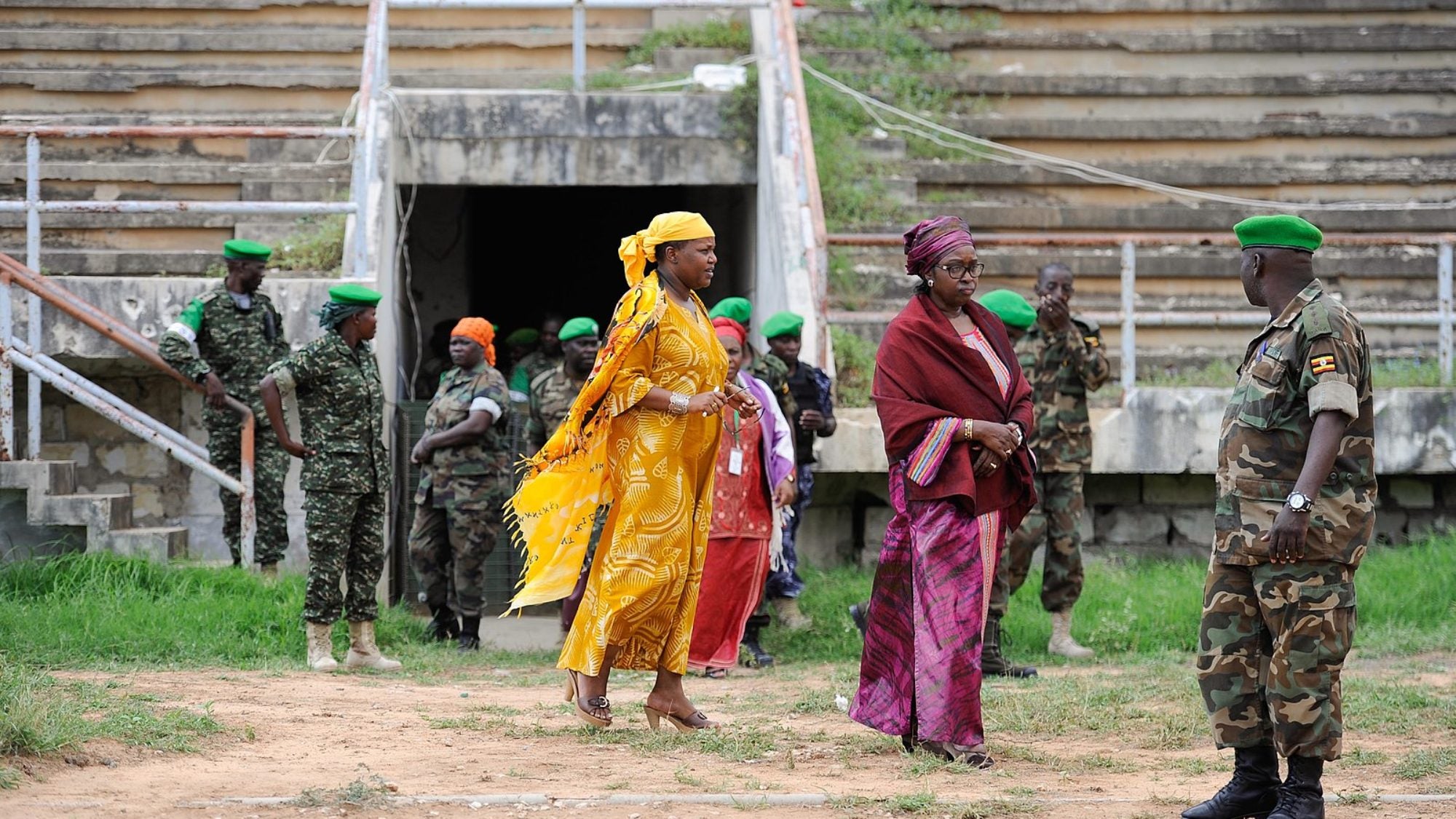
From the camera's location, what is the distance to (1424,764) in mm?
5582

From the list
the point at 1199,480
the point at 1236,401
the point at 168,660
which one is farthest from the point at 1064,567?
the point at 168,660

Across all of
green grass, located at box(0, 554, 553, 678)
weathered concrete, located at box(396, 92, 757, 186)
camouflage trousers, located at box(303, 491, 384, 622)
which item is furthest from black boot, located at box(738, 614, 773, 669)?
weathered concrete, located at box(396, 92, 757, 186)

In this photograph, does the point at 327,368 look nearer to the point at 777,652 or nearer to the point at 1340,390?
the point at 777,652

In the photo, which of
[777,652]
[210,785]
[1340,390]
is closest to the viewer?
[1340,390]

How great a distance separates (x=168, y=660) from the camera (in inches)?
316

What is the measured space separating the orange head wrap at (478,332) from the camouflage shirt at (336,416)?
4.17 feet

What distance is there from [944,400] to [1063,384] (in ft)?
9.99

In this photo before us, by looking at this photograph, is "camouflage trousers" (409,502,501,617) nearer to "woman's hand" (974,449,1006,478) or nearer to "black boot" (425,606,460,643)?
"black boot" (425,606,460,643)

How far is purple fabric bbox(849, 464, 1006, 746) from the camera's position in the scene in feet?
18.4

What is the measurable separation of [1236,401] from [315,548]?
4.64 metres

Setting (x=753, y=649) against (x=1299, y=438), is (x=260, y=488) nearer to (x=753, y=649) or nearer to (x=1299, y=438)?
(x=753, y=649)

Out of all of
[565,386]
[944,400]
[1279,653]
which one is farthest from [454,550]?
[1279,653]

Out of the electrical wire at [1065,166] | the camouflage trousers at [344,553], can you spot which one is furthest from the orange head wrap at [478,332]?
the electrical wire at [1065,166]

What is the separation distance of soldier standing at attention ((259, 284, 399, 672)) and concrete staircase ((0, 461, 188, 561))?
5.93ft
